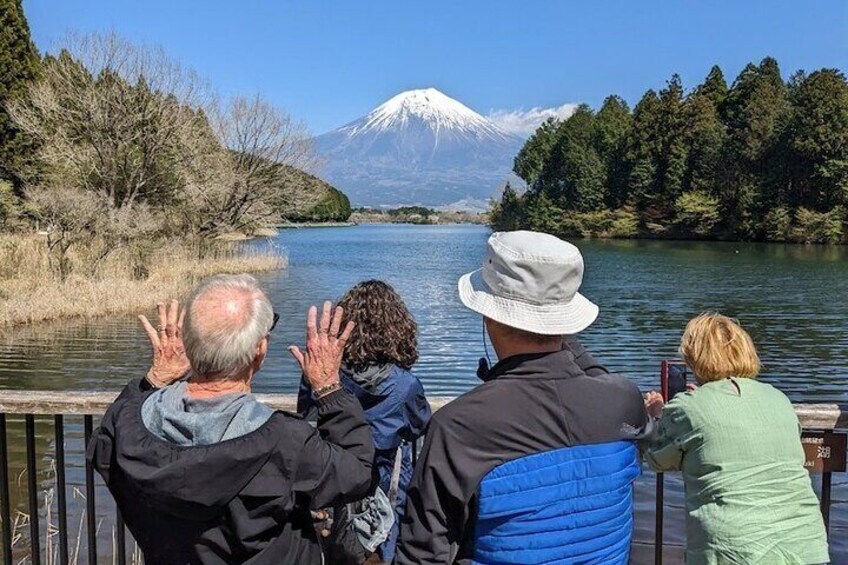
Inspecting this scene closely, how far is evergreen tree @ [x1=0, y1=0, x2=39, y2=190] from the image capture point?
30.5m

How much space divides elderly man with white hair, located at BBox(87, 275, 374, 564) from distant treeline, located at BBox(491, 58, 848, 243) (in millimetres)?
62431

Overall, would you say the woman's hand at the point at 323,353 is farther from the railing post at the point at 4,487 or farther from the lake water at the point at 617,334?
the lake water at the point at 617,334

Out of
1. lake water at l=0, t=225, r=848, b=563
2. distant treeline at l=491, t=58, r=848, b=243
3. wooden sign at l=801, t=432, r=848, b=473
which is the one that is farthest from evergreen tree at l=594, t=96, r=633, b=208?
wooden sign at l=801, t=432, r=848, b=473

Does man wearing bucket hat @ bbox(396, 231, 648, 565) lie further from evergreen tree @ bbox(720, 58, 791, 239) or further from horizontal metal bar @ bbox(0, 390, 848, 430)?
evergreen tree @ bbox(720, 58, 791, 239)

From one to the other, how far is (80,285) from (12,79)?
15463 millimetres

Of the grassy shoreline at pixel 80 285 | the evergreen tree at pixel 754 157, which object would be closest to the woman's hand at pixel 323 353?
the grassy shoreline at pixel 80 285

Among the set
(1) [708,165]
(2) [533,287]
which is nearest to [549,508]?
(2) [533,287]

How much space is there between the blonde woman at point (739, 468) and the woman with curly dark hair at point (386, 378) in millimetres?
862

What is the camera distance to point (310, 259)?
44.9 meters

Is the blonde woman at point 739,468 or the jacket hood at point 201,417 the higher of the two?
the jacket hood at point 201,417

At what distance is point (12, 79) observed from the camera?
31.1 meters

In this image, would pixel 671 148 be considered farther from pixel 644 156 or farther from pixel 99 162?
pixel 99 162

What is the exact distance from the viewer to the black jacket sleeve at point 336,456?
2.03 m

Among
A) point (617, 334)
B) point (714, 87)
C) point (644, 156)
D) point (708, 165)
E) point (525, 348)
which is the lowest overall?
point (617, 334)
